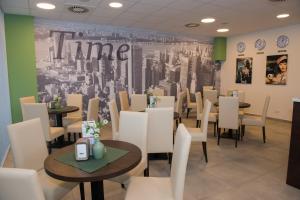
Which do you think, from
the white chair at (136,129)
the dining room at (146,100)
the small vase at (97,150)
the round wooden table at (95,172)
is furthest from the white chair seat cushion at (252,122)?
the small vase at (97,150)

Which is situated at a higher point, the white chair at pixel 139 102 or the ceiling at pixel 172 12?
the ceiling at pixel 172 12

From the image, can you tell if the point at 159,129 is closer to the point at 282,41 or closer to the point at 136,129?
the point at 136,129

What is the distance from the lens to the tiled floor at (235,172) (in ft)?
8.43

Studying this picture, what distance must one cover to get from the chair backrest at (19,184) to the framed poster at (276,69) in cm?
661

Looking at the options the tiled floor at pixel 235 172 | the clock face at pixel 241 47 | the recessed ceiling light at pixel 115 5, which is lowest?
the tiled floor at pixel 235 172

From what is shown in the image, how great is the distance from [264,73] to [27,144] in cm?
653

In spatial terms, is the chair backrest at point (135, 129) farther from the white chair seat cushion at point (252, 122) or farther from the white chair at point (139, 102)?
the white chair seat cushion at point (252, 122)

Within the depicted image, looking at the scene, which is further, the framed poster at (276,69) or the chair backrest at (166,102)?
the framed poster at (276,69)

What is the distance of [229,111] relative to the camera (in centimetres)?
414

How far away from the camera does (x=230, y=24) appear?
5.63 meters

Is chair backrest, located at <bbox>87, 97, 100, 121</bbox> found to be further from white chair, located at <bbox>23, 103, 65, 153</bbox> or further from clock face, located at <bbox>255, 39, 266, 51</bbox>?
clock face, located at <bbox>255, 39, 266, 51</bbox>

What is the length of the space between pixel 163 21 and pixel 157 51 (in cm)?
141

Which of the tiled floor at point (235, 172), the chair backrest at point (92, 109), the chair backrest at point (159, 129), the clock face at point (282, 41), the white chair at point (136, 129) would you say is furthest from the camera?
the clock face at point (282, 41)

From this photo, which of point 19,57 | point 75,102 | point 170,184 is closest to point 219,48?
point 75,102
